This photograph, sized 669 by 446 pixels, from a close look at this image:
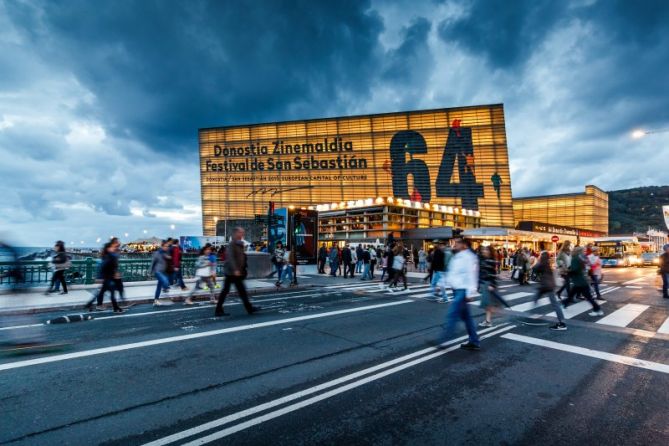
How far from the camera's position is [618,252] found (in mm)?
36656

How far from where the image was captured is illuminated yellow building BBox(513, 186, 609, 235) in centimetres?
7225

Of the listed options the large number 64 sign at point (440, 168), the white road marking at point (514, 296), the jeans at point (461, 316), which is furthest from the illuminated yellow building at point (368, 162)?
the jeans at point (461, 316)

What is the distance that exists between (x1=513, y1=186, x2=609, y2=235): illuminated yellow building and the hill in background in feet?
258

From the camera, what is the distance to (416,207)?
1786 inches

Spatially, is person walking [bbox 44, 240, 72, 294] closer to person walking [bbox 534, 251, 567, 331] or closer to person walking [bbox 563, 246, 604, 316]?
person walking [bbox 534, 251, 567, 331]

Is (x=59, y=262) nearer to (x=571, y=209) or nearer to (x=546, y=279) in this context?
(x=546, y=279)

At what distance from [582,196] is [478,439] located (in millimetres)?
87327

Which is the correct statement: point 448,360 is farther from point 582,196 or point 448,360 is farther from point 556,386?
point 582,196

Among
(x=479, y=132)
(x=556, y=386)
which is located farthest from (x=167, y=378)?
(x=479, y=132)

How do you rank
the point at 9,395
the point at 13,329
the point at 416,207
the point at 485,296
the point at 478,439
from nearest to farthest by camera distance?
the point at 478,439 → the point at 9,395 → the point at 13,329 → the point at 485,296 → the point at 416,207

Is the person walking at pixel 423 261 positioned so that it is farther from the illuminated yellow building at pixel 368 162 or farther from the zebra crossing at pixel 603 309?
the illuminated yellow building at pixel 368 162

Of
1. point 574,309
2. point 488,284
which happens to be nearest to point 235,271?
point 488,284

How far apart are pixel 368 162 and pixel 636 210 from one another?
16218 centimetres

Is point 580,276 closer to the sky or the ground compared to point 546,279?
closer to the ground
